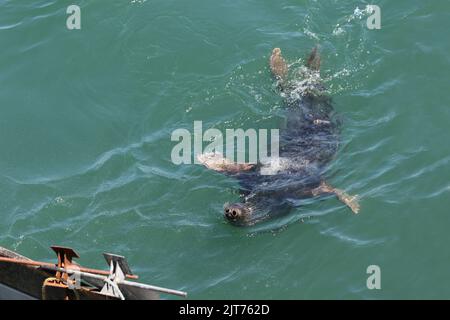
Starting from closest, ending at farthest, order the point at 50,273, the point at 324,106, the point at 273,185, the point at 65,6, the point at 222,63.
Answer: the point at 50,273 < the point at 273,185 < the point at 324,106 < the point at 222,63 < the point at 65,6

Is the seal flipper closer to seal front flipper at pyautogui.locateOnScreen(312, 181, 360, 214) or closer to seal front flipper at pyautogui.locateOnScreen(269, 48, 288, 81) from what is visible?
seal front flipper at pyautogui.locateOnScreen(269, 48, 288, 81)

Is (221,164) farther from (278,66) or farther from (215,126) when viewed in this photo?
(278,66)

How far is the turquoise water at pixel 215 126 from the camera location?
34.2 feet

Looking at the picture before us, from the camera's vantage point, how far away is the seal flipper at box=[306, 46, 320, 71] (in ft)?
43.7

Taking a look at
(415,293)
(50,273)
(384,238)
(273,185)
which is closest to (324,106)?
(273,185)

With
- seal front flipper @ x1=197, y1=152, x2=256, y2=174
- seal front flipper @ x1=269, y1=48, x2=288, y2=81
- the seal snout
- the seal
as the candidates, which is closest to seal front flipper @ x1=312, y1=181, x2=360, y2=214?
the seal

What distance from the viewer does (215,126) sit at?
1277 cm

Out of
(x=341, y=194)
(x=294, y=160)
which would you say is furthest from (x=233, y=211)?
(x=294, y=160)

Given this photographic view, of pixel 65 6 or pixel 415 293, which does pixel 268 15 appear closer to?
pixel 65 6

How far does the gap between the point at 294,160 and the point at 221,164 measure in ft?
3.96

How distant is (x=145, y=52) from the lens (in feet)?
45.9

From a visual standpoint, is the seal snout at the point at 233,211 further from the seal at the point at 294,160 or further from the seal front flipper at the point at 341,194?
the seal front flipper at the point at 341,194

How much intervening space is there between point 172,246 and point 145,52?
4588mm

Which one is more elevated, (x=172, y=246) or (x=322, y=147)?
(x=322, y=147)
